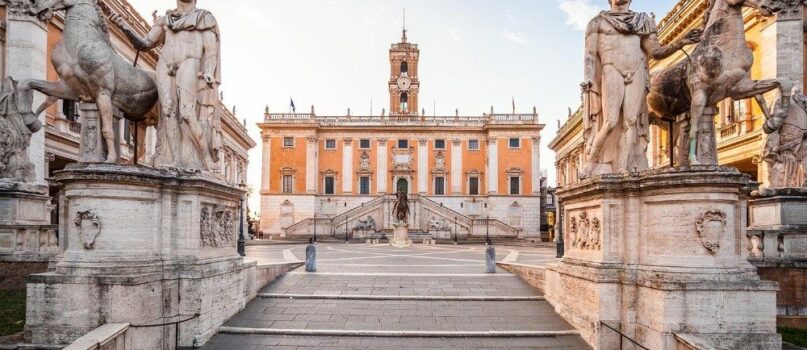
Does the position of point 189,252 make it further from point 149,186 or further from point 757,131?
point 757,131

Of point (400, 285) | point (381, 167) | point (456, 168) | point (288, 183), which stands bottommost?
point (400, 285)

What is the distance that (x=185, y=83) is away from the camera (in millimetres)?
6613

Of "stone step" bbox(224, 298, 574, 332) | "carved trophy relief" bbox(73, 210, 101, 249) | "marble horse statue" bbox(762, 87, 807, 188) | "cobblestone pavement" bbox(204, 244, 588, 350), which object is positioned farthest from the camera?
"marble horse statue" bbox(762, 87, 807, 188)

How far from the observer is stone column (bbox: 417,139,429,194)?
59656 millimetres

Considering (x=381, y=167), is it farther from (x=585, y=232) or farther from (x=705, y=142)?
(x=705, y=142)

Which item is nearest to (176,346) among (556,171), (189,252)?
(189,252)

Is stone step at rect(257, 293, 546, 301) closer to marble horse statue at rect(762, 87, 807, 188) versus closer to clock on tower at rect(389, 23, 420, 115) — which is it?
marble horse statue at rect(762, 87, 807, 188)

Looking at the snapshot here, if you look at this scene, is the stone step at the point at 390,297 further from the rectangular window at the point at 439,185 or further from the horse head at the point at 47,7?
the rectangular window at the point at 439,185

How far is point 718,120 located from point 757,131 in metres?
4.03

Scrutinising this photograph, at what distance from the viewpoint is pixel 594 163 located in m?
6.71

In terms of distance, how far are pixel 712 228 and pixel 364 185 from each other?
5490 cm

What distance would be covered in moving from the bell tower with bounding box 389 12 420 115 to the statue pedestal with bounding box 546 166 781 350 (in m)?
Result: 60.1

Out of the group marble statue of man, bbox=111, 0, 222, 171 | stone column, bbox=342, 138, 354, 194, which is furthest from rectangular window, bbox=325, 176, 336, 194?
marble statue of man, bbox=111, 0, 222, 171

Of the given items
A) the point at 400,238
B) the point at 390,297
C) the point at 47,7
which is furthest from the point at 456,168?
the point at 47,7
